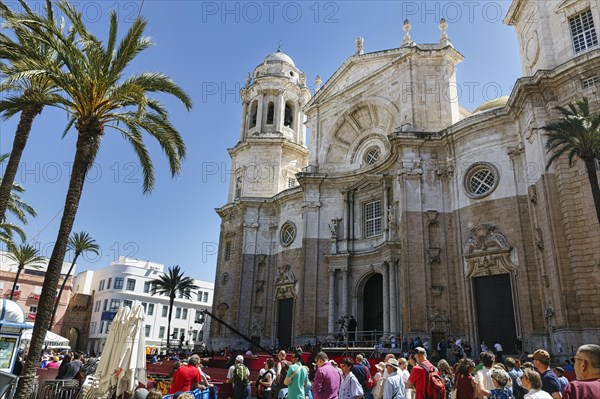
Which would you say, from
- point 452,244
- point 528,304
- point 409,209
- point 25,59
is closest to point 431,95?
point 409,209

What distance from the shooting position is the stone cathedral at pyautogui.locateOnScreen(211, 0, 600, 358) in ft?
65.6

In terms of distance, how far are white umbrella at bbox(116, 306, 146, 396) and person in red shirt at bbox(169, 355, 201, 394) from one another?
6.11 feet

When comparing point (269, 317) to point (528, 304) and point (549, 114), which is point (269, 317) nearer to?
point (528, 304)

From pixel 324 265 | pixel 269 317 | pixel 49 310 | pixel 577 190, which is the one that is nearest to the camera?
pixel 49 310

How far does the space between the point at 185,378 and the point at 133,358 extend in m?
2.27

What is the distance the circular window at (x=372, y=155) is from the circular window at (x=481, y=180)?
889 cm

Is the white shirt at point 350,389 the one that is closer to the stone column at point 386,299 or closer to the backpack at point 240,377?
the backpack at point 240,377

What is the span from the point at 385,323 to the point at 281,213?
44.3 feet

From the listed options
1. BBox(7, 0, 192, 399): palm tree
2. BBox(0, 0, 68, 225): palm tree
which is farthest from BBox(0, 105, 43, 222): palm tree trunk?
A: BBox(7, 0, 192, 399): palm tree

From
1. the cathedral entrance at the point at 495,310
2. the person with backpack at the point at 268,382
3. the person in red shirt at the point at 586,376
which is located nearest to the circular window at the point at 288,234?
the cathedral entrance at the point at 495,310

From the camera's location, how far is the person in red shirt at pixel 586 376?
3.91m

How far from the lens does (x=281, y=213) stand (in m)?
37.7

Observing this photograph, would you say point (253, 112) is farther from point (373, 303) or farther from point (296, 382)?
point (296, 382)

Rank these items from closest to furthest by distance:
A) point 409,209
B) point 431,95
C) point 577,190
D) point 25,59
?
point 25,59
point 577,190
point 409,209
point 431,95
